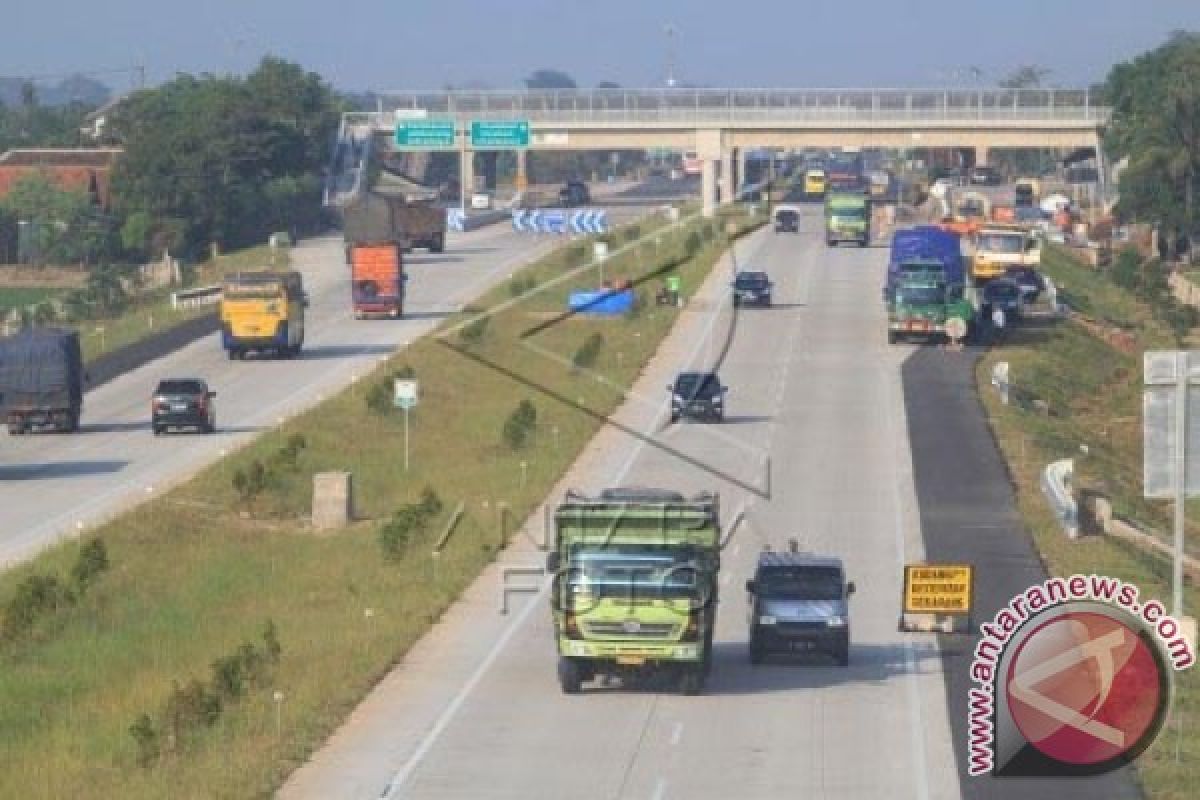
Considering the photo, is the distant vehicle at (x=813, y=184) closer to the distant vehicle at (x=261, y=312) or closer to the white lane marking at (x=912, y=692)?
the distant vehicle at (x=261, y=312)

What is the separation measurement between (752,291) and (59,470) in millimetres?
43780

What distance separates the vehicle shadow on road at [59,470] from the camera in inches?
2781

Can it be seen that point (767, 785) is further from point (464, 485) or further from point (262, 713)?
point (464, 485)

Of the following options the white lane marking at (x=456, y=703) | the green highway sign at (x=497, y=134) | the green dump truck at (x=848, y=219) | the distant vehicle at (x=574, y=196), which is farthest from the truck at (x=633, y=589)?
the distant vehicle at (x=574, y=196)

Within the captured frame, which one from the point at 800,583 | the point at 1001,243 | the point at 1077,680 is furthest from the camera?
the point at 1001,243

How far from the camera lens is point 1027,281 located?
111000mm

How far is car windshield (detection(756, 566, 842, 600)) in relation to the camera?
1620 inches

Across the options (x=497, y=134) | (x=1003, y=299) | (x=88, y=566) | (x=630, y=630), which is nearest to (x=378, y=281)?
(x=1003, y=299)

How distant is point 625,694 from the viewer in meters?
38.3

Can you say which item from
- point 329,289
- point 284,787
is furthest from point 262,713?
point 329,289

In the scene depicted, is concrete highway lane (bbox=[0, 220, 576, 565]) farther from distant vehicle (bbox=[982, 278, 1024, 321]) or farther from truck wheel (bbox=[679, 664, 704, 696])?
truck wheel (bbox=[679, 664, 704, 696])

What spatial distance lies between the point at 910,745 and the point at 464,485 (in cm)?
2934

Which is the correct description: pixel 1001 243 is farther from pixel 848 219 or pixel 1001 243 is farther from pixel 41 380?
pixel 41 380

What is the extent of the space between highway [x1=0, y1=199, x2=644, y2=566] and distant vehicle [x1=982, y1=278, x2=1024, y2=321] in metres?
20.9
